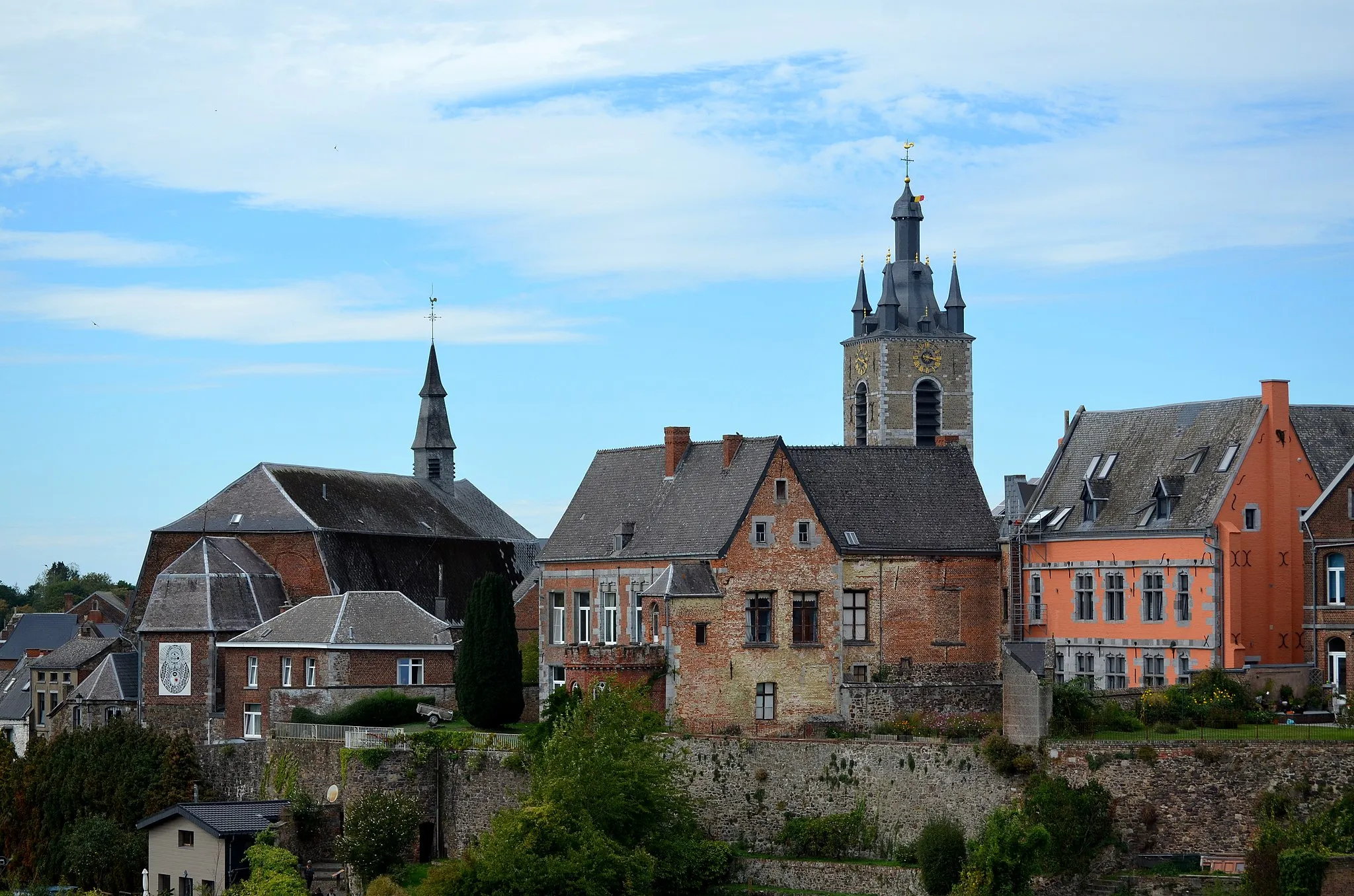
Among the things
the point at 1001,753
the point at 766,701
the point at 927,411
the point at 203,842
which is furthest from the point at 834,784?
the point at 927,411

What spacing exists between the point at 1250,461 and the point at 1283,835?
15411mm

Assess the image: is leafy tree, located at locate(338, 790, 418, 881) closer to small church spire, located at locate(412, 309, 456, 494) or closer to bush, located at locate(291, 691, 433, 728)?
bush, located at locate(291, 691, 433, 728)

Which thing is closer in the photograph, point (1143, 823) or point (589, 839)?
point (1143, 823)

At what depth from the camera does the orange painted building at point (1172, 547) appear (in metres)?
51.8

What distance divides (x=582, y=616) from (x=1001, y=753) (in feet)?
62.5

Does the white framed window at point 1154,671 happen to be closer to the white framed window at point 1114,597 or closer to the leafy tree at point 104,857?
the white framed window at point 1114,597

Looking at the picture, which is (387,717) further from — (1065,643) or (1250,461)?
(1250,461)

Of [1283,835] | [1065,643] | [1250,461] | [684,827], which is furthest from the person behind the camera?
[1065,643]

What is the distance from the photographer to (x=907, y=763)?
45562 millimetres

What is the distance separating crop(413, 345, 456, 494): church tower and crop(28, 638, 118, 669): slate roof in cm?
1528

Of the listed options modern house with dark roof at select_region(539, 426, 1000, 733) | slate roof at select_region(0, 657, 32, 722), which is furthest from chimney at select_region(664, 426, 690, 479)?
slate roof at select_region(0, 657, 32, 722)

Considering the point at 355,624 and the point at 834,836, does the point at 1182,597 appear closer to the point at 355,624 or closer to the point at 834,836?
the point at 834,836

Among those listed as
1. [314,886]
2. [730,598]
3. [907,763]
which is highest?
[730,598]

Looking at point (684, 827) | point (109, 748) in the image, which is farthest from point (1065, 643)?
point (109, 748)
